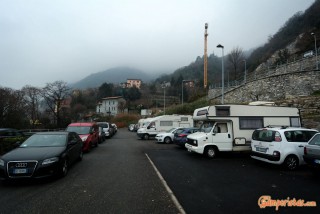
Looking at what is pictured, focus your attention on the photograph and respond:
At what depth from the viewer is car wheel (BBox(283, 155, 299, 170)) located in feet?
30.6

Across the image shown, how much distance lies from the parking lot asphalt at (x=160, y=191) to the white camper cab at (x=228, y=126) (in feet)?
9.19

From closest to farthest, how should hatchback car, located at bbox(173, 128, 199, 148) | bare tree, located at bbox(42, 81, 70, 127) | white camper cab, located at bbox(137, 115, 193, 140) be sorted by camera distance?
hatchback car, located at bbox(173, 128, 199, 148), white camper cab, located at bbox(137, 115, 193, 140), bare tree, located at bbox(42, 81, 70, 127)

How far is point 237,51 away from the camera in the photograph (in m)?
73.1

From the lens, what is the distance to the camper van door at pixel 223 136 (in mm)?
12547

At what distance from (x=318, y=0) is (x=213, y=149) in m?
82.8

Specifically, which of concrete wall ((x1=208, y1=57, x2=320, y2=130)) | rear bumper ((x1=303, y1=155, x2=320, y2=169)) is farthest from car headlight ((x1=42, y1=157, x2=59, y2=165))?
concrete wall ((x1=208, y1=57, x2=320, y2=130))

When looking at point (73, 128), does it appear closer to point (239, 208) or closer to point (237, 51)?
point (239, 208)

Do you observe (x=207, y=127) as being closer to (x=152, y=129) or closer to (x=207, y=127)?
(x=207, y=127)

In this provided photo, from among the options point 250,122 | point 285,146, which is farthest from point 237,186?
point 250,122

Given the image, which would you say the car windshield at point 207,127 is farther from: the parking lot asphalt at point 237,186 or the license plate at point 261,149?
the license plate at point 261,149

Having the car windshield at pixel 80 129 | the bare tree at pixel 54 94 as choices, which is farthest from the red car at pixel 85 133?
the bare tree at pixel 54 94

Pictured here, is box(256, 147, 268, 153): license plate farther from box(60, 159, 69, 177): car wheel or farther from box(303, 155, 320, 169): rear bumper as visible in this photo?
box(60, 159, 69, 177): car wheel

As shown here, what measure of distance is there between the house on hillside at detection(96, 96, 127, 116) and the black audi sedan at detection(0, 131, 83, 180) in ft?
327

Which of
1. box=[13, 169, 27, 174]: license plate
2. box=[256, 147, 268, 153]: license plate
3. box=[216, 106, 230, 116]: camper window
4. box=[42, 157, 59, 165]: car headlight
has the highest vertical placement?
box=[216, 106, 230, 116]: camper window
